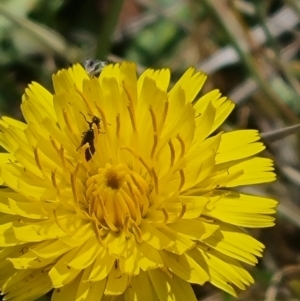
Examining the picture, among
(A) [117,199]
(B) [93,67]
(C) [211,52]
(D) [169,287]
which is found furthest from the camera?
(C) [211,52]

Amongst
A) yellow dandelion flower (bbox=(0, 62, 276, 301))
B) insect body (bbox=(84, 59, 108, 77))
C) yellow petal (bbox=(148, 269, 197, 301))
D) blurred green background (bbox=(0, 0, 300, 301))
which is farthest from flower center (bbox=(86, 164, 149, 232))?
blurred green background (bbox=(0, 0, 300, 301))

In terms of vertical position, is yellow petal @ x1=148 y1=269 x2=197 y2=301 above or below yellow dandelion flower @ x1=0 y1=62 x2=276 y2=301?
below

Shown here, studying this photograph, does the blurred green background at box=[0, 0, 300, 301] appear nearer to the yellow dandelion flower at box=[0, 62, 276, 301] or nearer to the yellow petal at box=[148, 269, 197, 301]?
the yellow dandelion flower at box=[0, 62, 276, 301]

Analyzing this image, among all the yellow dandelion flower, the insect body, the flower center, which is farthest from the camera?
the insect body

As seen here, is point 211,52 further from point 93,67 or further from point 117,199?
point 117,199

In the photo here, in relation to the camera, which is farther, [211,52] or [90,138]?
[211,52]

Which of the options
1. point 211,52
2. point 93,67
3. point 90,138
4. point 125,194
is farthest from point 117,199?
point 211,52

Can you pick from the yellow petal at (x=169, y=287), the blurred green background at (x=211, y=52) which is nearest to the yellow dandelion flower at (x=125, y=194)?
the yellow petal at (x=169, y=287)
